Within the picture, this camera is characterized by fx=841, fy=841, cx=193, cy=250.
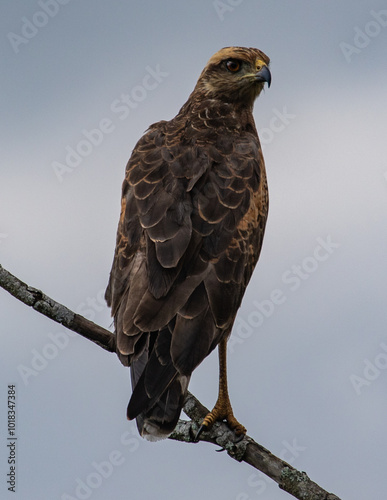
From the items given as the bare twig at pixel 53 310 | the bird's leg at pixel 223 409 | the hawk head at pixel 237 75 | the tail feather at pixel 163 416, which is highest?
the hawk head at pixel 237 75

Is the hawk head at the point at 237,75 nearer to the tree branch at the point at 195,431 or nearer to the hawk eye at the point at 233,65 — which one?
the hawk eye at the point at 233,65

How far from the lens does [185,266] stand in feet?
25.3

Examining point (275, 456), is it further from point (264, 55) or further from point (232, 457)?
point (264, 55)

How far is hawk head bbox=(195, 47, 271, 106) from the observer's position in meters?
9.94

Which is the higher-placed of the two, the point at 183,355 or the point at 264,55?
the point at 264,55

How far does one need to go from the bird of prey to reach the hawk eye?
905 mm

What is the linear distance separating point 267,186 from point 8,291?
2.99 meters

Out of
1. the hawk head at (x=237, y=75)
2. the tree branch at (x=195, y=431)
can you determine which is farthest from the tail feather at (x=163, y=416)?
the hawk head at (x=237, y=75)

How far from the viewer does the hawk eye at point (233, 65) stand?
33.0ft

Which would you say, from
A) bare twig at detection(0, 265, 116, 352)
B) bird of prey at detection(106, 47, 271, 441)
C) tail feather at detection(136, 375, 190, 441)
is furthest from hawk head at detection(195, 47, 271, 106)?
tail feather at detection(136, 375, 190, 441)

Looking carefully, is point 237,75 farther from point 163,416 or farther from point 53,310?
point 163,416

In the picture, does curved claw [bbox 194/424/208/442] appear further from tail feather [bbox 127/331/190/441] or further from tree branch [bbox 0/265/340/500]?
tail feather [bbox 127/331/190/441]

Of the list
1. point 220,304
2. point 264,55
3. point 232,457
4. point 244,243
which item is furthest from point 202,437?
point 264,55

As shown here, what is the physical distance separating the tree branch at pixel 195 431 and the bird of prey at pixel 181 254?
0.16 metres
